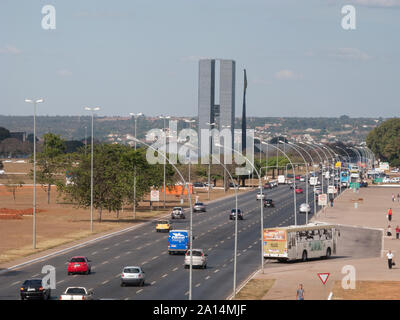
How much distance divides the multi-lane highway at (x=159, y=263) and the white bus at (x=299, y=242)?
66.3 inches

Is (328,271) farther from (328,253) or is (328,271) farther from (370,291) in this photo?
(328,253)

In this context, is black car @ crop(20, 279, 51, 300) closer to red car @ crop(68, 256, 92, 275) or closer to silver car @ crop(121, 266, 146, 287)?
silver car @ crop(121, 266, 146, 287)

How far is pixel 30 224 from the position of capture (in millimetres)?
94812

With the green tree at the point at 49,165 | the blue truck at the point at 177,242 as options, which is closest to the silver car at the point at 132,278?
the blue truck at the point at 177,242

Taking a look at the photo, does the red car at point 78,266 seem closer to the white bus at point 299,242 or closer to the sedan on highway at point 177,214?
the white bus at point 299,242

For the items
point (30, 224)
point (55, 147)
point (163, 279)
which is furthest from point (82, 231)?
point (55, 147)

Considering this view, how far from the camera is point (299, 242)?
6625cm

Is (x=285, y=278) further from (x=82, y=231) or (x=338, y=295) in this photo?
(x=82, y=231)

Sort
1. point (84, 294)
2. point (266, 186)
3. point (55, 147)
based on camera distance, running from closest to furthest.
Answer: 1. point (84, 294)
2. point (55, 147)
3. point (266, 186)

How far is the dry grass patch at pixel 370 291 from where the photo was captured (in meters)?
45.9

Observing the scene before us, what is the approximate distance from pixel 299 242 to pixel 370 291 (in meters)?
17.9

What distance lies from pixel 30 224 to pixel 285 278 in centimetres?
4616

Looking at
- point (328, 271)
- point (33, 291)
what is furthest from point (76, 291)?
point (328, 271)
